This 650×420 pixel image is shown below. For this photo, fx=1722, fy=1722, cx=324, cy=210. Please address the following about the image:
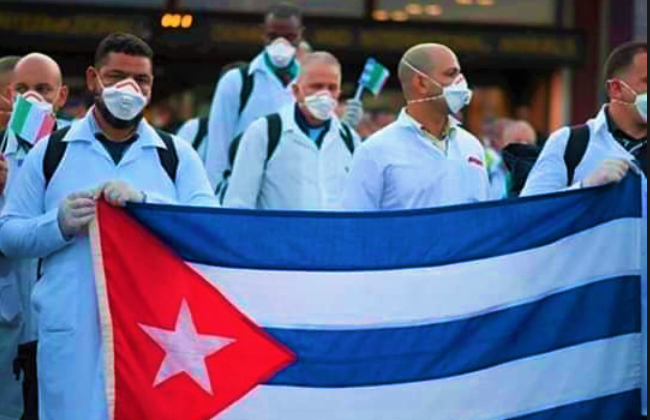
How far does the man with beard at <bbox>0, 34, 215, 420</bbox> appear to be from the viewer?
614cm

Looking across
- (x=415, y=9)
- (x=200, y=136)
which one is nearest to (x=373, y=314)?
(x=200, y=136)

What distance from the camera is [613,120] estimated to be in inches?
273

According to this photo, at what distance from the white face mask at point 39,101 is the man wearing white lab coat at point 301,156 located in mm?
1432

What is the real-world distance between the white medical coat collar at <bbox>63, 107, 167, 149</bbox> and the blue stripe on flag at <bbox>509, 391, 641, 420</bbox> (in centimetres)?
169

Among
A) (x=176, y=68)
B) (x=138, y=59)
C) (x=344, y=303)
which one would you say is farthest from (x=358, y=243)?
(x=176, y=68)

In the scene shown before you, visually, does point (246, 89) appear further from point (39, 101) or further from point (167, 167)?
point (167, 167)

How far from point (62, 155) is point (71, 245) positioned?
347 mm

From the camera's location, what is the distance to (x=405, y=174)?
283 inches

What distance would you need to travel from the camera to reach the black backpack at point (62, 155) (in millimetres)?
6305

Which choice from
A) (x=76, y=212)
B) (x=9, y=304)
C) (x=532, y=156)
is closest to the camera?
(x=76, y=212)

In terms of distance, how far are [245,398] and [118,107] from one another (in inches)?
45.8

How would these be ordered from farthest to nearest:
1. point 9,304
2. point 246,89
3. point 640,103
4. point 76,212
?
point 246,89
point 9,304
point 640,103
point 76,212

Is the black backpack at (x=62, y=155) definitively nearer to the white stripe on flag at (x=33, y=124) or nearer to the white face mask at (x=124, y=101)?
the white face mask at (x=124, y=101)

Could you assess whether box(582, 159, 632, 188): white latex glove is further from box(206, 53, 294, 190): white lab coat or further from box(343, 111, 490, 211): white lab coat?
box(206, 53, 294, 190): white lab coat
